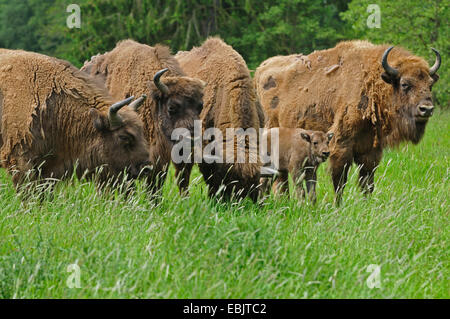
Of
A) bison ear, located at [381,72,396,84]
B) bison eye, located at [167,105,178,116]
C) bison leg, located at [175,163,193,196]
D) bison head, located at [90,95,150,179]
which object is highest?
bison ear, located at [381,72,396,84]

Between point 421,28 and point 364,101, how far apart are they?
40.9ft

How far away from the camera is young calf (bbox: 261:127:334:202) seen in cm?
778

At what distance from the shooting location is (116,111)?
595 cm

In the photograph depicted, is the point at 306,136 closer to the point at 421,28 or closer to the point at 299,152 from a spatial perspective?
the point at 299,152

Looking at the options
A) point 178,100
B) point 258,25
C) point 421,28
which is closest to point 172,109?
point 178,100

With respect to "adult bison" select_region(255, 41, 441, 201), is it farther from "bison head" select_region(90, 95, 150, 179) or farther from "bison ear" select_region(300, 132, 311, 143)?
"bison head" select_region(90, 95, 150, 179)

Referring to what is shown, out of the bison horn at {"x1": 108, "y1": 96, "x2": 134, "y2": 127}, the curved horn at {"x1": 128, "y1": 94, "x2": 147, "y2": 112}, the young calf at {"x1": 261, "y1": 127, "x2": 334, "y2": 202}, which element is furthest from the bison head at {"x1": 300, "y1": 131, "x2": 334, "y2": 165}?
→ the bison horn at {"x1": 108, "y1": 96, "x2": 134, "y2": 127}

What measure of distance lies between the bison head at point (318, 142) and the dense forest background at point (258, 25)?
38.3 ft

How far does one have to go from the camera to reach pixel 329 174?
8.02 m

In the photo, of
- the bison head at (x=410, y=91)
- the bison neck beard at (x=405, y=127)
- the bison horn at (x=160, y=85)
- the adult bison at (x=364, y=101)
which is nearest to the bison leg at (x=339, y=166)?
the adult bison at (x=364, y=101)

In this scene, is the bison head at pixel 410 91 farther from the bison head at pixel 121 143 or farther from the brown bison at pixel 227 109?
the bison head at pixel 121 143

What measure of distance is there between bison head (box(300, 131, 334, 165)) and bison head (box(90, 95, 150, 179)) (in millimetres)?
2581
